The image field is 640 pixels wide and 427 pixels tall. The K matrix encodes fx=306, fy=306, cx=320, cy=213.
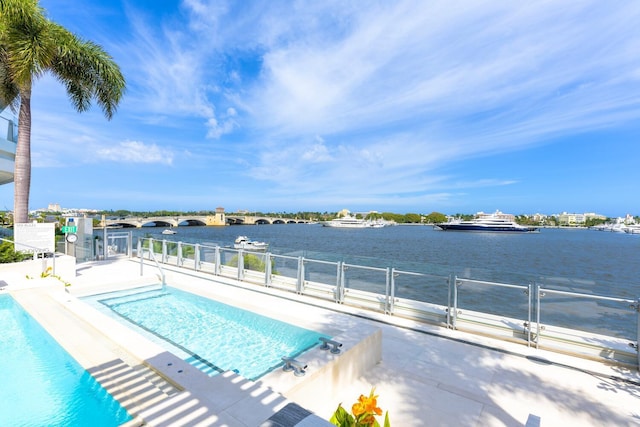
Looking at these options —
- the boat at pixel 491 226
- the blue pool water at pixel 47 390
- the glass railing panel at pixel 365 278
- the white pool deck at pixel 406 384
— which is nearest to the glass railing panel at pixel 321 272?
the glass railing panel at pixel 365 278

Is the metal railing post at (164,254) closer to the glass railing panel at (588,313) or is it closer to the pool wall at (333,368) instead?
the pool wall at (333,368)

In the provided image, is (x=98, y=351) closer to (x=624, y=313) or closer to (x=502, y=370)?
(x=502, y=370)

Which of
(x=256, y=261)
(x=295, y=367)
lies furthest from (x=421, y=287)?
(x=256, y=261)

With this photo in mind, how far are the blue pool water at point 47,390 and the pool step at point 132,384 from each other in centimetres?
6

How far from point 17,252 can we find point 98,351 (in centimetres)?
777

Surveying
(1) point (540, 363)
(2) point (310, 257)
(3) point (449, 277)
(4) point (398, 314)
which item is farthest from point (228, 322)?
(1) point (540, 363)

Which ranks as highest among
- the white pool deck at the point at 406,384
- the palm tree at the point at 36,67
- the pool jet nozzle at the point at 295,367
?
the palm tree at the point at 36,67

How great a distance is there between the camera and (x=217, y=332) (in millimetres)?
5199

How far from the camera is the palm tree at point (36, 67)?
8.05 meters

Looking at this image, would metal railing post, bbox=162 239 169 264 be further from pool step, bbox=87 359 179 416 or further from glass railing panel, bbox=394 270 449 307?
glass railing panel, bbox=394 270 449 307

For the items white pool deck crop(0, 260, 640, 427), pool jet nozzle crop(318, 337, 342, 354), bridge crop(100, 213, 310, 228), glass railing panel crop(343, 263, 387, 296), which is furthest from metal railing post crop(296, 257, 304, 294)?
bridge crop(100, 213, 310, 228)

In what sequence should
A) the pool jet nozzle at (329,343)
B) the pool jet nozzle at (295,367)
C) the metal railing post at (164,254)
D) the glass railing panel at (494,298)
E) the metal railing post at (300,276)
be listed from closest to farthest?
the pool jet nozzle at (295,367), the pool jet nozzle at (329,343), the glass railing panel at (494,298), the metal railing post at (300,276), the metal railing post at (164,254)

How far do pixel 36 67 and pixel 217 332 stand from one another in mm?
9086

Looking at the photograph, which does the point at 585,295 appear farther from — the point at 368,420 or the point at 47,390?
the point at 47,390
